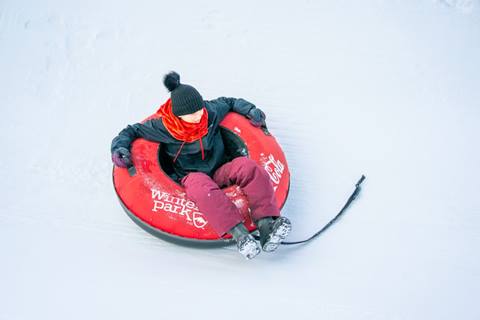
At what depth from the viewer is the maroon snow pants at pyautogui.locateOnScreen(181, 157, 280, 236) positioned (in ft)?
6.11

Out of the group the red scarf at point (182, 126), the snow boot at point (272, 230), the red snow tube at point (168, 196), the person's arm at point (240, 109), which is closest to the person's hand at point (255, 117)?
the person's arm at point (240, 109)

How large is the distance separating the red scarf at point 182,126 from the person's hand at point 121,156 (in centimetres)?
20

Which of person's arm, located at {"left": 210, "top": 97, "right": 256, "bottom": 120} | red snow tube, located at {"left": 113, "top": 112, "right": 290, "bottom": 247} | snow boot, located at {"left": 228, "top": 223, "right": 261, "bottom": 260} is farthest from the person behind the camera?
person's arm, located at {"left": 210, "top": 97, "right": 256, "bottom": 120}

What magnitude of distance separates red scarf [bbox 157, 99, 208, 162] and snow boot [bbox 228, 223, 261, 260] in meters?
0.43

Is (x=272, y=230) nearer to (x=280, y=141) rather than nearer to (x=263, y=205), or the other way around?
(x=263, y=205)

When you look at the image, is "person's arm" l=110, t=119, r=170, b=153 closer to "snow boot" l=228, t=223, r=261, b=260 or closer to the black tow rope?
"snow boot" l=228, t=223, r=261, b=260

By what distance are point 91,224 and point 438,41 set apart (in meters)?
2.48

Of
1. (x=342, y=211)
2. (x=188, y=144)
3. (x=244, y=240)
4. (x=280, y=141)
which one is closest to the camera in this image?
(x=244, y=240)

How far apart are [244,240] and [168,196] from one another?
386mm

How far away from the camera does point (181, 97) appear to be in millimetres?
1895

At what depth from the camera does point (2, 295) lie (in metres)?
1.96

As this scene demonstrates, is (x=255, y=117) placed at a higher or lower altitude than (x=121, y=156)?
higher

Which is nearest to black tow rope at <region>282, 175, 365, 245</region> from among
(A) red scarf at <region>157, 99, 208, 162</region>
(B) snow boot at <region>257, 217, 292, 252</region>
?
(B) snow boot at <region>257, 217, 292, 252</region>

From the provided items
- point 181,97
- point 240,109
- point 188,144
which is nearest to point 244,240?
point 188,144
